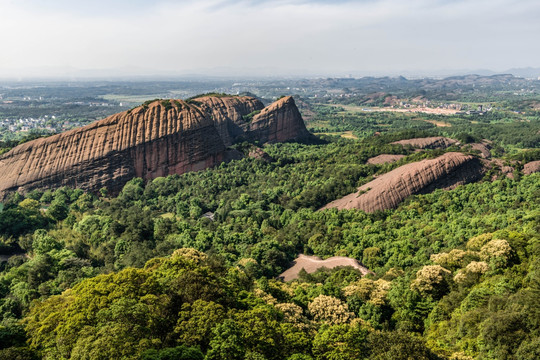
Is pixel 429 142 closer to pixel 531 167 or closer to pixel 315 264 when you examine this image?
pixel 531 167

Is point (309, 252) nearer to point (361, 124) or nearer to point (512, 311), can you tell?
point (512, 311)

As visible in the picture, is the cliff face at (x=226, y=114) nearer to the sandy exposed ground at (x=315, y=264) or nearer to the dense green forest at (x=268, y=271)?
the dense green forest at (x=268, y=271)

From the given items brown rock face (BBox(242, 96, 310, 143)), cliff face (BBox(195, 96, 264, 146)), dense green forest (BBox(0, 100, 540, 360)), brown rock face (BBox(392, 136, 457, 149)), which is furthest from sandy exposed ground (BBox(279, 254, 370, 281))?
brown rock face (BBox(242, 96, 310, 143))

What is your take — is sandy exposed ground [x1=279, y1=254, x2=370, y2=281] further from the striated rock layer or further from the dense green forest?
the striated rock layer

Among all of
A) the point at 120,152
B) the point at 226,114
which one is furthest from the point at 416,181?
the point at 226,114

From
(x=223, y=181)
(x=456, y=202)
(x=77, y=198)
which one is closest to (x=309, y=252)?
(x=456, y=202)

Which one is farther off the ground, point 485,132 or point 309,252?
point 485,132

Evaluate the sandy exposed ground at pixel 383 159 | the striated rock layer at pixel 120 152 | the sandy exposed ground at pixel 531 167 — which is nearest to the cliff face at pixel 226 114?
the striated rock layer at pixel 120 152
